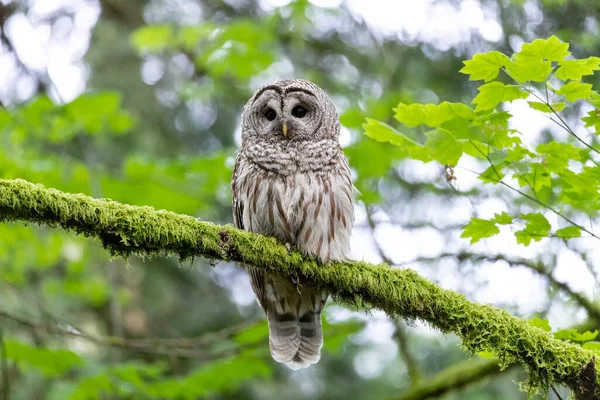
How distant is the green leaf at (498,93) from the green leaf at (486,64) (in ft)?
0.13

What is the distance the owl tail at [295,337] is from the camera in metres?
4.44

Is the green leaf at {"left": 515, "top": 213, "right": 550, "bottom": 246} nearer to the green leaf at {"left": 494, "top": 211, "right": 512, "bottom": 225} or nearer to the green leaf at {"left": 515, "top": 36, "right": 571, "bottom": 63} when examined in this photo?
the green leaf at {"left": 494, "top": 211, "right": 512, "bottom": 225}

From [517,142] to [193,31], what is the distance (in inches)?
199

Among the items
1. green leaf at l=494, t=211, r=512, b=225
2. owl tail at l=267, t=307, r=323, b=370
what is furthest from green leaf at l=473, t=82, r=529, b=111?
owl tail at l=267, t=307, r=323, b=370

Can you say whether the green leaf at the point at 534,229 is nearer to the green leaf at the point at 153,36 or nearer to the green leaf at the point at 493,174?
the green leaf at the point at 493,174

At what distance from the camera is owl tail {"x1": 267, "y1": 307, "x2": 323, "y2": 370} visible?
4.44 m

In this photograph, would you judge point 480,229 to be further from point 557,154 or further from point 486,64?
point 486,64

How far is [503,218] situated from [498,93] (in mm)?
645

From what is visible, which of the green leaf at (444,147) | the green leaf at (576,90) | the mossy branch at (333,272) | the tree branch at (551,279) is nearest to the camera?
the mossy branch at (333,272)

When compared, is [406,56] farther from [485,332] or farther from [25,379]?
[25,379]

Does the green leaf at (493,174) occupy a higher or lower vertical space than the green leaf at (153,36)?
lower

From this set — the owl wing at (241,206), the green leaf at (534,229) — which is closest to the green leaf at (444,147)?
the green leaf at (534,229)

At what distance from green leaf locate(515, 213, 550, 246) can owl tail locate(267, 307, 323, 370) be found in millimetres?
1655

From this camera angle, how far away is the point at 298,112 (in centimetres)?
439
